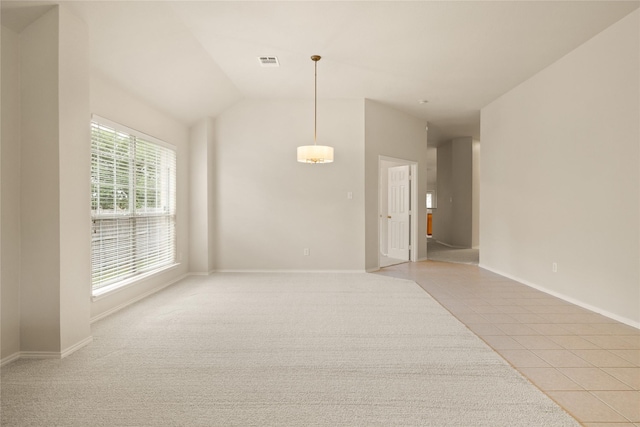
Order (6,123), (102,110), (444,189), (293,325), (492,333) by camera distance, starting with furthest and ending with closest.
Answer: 1. (444,189)
2. (102,110)
3. (293,325)
4. (492,333)
5. (6,123)

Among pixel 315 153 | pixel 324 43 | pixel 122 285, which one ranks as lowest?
pixel 122 285

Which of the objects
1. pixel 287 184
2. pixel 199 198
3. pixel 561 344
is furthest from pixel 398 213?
pixel 561 344

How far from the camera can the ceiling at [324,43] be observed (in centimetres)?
309

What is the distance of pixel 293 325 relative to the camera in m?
3.25

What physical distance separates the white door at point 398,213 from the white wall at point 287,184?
1.80 metres

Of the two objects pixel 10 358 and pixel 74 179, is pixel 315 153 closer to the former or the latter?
pixel 74 179

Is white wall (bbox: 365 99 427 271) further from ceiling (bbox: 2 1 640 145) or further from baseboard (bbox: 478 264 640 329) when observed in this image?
baseboard (bbox: 478 264 640 329)

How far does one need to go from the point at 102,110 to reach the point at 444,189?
8.85 m

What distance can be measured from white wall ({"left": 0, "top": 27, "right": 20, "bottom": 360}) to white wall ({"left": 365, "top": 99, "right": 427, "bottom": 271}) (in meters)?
4.54

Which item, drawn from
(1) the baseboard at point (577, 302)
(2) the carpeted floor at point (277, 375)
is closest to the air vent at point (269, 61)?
(2) the carpeted floor at point (277, 375)

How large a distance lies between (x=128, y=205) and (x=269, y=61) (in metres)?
2.51

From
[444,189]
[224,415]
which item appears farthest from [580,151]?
[444,189]

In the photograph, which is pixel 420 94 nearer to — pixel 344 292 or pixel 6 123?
pixel 344 292

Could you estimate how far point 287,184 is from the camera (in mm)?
5828
